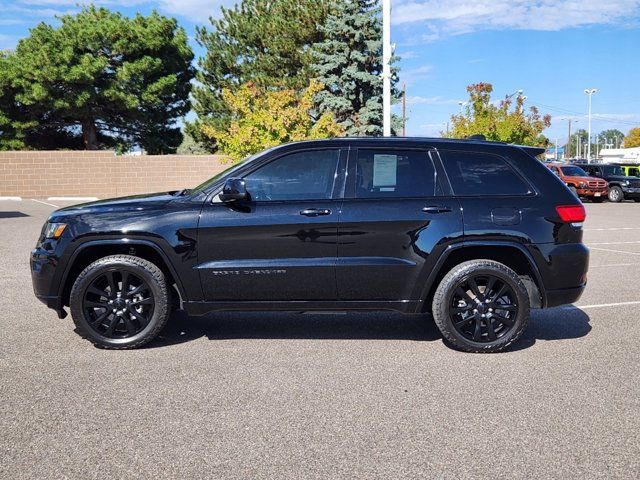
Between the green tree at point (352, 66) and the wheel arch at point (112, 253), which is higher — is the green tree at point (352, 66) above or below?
above

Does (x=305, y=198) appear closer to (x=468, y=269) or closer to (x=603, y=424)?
(x=468, y=269)

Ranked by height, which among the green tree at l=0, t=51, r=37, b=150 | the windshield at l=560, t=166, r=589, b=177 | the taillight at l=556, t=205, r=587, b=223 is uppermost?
the green tree at l=0, t=51, r=37, b=150

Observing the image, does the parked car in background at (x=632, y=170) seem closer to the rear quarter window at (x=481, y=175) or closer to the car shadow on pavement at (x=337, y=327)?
the car shadow on pavement at (x=337, y=327)

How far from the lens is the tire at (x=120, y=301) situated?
5.45m

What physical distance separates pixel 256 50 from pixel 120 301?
35.2 metres

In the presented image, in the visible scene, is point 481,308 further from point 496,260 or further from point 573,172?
point 573,172

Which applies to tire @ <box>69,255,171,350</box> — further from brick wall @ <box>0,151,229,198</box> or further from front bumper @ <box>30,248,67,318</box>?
brick wall @ <box>0,151,229,198</box>

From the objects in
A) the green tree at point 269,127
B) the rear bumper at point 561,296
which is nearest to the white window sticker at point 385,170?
the rear bumper at point 561,296

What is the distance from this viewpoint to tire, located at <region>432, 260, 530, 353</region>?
5.41m

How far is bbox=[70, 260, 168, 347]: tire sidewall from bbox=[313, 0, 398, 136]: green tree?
90.0ft

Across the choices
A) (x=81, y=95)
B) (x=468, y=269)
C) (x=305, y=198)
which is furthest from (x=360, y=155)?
(x=81, y=95)

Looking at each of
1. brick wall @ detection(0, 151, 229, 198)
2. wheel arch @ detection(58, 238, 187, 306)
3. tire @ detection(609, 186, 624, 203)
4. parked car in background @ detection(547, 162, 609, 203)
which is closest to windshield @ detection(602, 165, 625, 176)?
tire @ detection(609, 186, 624, 203)

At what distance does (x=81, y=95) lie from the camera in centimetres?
3550

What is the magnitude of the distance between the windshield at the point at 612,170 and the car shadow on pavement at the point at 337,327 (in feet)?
86.6
